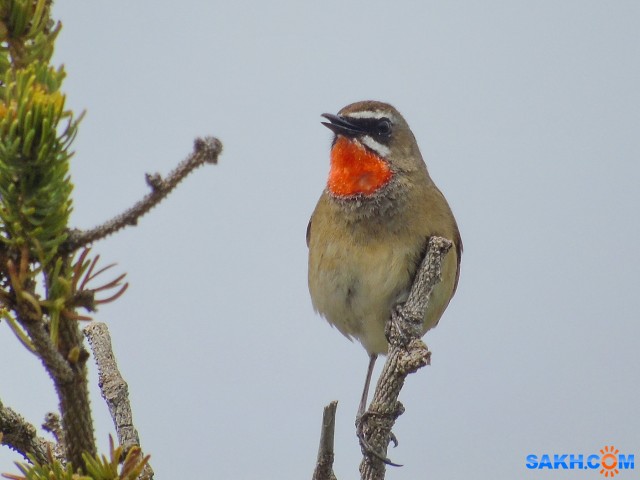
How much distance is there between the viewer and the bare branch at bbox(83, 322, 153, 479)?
8.70ft

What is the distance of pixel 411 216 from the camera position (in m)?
5.44

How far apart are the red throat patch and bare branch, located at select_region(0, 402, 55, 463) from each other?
3578 mm

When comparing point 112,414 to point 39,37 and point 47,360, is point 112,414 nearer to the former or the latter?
point 47,360

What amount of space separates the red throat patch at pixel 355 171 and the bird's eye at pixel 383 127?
283 millimetres

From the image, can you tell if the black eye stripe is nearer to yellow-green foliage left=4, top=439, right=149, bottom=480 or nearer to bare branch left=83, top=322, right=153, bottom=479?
bare branch left=83, top=322, right=153, bottom=479

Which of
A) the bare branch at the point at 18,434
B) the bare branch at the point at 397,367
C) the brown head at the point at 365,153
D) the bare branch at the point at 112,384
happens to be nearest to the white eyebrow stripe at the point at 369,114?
the brown head at the point at 365,153

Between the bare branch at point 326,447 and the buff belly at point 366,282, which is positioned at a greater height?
the buff belly at point 366,282

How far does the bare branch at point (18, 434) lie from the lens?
Answer: 2.16 m

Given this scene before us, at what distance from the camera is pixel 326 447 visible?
121 inches

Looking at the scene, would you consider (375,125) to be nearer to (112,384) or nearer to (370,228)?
Result: (370,228)

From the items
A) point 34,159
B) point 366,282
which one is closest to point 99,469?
point 34,159

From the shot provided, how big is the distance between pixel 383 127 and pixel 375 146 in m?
0.23

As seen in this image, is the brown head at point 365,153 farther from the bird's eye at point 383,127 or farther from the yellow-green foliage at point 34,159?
the yellow-green foliage at point 34,159

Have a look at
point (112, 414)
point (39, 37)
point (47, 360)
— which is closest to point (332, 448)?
point (112, 414)
